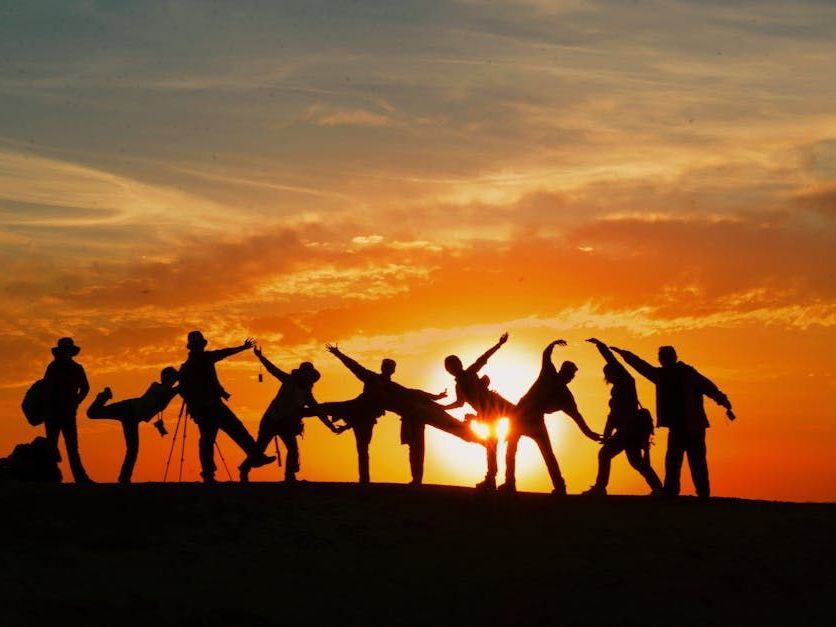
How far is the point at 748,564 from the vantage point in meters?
19.3

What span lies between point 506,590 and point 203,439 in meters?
7.41

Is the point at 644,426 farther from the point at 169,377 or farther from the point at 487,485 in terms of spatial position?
the point at 169,377

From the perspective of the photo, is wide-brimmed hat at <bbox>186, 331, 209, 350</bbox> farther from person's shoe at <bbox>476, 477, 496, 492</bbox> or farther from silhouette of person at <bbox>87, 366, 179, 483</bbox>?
person's shoe at <bbox>476, 477, 496, 492</bbox>

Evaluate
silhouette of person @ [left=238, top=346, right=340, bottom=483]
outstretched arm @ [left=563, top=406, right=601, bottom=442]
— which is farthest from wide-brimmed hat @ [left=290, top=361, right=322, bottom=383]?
outstretched arm @ [left=563, top=406, right=601, bottom=442]

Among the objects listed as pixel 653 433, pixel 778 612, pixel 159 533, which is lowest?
pixel 778 612

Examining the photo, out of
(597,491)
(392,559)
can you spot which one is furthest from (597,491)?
(392,559)

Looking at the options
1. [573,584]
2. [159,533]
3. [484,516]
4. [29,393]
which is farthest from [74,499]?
[573,584]

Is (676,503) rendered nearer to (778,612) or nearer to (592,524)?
(592,524)

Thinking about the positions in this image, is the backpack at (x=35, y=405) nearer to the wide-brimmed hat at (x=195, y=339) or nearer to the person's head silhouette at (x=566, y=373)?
the wide-brimmed hat at (x=195, y=339)

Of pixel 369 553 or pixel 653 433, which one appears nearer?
pixel 369 553

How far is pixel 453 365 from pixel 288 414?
10.1 ft

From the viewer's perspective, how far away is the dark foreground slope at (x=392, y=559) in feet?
54.6

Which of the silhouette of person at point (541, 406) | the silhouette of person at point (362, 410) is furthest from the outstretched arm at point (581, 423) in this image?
the silhouette of person at point (362, 410)

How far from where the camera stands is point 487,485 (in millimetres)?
22391
